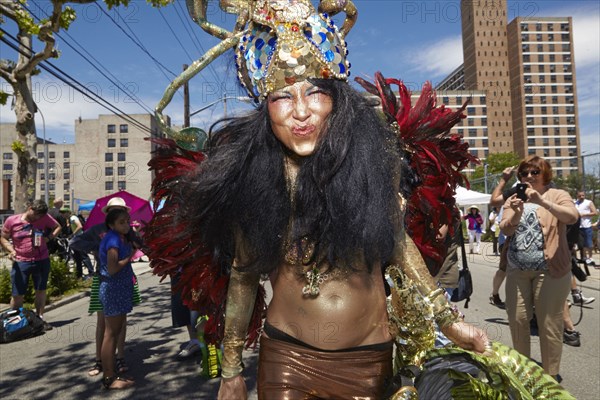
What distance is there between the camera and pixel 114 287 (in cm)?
420

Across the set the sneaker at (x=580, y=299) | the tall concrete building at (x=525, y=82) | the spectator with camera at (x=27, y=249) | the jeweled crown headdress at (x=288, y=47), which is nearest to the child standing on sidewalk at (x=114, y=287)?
the spectator with camera at (x=27, y=249)

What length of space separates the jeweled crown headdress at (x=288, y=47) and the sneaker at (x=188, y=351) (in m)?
3.83

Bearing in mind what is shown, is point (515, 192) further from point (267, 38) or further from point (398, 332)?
point (267, 38)

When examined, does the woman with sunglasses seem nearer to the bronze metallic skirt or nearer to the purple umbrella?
the bronze metallic skirt

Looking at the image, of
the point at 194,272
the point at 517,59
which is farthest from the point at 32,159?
the point at 517,59

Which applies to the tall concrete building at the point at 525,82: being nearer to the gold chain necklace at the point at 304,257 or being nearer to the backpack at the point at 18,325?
the backpack at the point at 18,325

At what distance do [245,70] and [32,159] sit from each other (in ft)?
21.5

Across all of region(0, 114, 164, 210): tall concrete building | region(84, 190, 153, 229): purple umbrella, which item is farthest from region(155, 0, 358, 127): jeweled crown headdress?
region(0, 114, 164, 210): tall concrete building

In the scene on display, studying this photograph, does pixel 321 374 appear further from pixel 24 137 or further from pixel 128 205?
pixel 24 137

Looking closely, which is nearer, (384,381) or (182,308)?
(384,381)

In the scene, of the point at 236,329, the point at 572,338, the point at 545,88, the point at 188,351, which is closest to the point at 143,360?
the point at 188,351

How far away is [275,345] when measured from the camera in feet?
5.73

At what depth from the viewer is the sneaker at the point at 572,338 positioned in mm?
4906

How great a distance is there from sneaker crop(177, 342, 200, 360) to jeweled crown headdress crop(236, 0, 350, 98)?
151 inches
